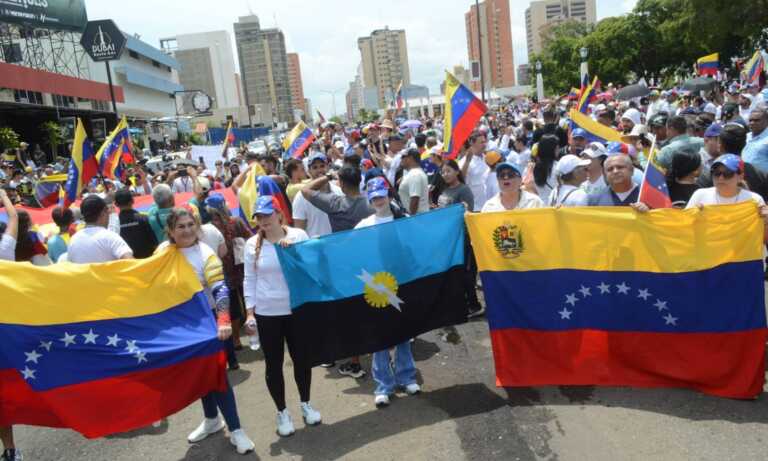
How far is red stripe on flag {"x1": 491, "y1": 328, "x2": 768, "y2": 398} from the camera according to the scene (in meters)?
4.38

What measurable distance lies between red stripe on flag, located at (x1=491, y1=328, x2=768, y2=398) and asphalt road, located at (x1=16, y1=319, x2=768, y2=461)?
12 centimetres

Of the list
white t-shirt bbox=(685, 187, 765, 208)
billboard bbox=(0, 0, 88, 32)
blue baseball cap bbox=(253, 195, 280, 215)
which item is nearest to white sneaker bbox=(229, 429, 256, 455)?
blue baseball cap bbox=(253, 195, 280, 215)

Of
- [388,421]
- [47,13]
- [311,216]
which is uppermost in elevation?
[47,13]

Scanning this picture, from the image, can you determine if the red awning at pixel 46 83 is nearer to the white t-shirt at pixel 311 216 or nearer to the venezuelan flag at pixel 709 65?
the white t-shirt at pixel 311 216

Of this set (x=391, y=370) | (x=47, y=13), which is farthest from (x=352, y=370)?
(x=47, y=13)

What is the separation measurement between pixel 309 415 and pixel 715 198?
3.56m

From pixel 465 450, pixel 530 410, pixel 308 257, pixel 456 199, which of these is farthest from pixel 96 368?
pixel 456 199

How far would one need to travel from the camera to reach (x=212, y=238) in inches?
233

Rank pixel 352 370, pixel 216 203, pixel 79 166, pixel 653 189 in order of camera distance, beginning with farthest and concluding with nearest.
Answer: pixel 79 166
pixel 216 203
pixel 352 370
pixel 653 189

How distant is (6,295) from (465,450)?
3.29 m

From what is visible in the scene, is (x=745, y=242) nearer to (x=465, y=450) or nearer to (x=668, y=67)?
(x=465, y=450)

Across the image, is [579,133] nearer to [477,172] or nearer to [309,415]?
[477,172]

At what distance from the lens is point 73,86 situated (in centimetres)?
3925

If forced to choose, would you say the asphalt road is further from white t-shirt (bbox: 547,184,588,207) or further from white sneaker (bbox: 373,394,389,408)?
white t-shirt (bbox: 547,184,588,207)
